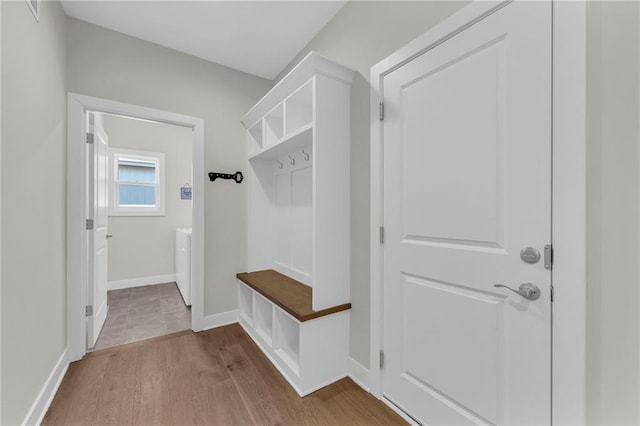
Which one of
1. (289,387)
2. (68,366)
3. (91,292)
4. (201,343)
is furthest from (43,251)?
(289,387)

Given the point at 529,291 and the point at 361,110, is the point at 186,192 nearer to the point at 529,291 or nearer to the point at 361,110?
the point at 361,110

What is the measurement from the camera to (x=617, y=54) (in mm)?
854

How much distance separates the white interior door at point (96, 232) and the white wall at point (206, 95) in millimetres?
382

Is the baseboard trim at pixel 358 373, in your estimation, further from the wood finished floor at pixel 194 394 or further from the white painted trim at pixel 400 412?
the white painted trim at pixel 400 412

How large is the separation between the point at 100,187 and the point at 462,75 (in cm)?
312

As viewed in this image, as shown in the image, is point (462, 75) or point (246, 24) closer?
point (462, 75)

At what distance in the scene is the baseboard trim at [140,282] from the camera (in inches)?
156

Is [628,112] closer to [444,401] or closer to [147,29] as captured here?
[444,401]

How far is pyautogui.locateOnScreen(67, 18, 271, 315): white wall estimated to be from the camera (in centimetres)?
217

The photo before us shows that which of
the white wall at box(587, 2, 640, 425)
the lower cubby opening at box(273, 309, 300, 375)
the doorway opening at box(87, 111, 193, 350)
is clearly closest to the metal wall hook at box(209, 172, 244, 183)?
the doorway opening at box(87, 111, 193, 350)

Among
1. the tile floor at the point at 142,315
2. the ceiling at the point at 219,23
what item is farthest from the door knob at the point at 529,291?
the tile floor at the point at 142,315

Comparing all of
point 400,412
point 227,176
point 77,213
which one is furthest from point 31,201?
point 400,412

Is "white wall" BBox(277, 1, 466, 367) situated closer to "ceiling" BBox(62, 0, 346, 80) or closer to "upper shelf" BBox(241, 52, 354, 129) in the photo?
"upper shelf" BBox(241, 52, 354, 129)

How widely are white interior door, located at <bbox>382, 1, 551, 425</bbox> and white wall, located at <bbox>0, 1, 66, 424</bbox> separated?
1885mm
